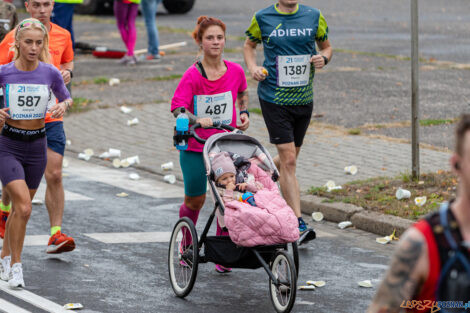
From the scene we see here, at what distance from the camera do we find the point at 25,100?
274 inches

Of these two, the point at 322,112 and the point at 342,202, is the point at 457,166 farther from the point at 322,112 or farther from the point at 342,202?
the point at 322,112

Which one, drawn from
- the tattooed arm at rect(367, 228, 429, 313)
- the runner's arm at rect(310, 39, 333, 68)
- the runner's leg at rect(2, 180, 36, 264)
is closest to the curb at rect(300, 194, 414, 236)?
the runner's arm at rect(310, 39, 333, 68)

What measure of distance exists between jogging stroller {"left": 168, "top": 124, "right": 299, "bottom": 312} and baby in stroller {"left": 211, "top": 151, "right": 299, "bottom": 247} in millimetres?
79

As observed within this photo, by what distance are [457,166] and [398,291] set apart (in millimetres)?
434

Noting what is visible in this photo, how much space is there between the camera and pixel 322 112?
14.0 m

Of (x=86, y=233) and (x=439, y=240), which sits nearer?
(x=439, y=240)

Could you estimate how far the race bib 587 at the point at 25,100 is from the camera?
6.96m

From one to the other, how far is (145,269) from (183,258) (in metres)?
0.72

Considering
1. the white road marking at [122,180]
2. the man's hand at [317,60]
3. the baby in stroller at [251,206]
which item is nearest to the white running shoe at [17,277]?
the baby in stroller at [251,206]

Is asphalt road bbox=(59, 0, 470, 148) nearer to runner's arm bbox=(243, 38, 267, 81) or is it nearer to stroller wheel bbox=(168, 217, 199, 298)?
runner's arm bbox=(243, 38, 267, 81)

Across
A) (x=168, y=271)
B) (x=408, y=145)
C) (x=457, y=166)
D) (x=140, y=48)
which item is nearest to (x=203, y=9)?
(x=140, y=48)

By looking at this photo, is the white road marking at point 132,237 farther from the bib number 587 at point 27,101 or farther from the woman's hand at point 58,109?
the bib number 587 at point 27,101

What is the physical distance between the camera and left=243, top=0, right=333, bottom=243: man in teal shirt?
8188mm

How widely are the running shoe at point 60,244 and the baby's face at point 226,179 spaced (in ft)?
5.16
